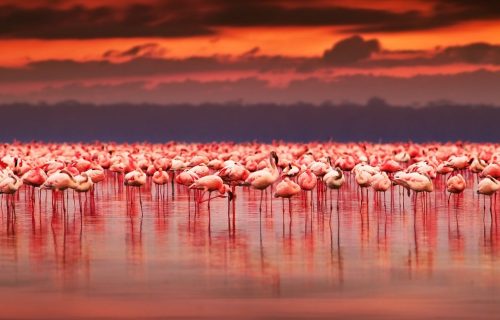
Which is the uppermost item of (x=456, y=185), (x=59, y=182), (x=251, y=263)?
(x=59, y=182)

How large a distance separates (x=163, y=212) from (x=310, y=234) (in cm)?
602

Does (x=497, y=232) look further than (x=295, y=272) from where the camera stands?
Yes

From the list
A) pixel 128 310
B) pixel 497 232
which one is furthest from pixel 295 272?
pixel 497 232

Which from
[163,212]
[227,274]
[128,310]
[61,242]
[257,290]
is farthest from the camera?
[163,212]

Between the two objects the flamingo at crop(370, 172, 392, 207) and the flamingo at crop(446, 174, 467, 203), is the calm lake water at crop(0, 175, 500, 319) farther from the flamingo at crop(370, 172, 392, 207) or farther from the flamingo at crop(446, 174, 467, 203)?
the flamingo at crop(370, 172, 392, 207)

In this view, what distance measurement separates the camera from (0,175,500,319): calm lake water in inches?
500

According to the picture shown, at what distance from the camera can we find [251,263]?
16.2 meters

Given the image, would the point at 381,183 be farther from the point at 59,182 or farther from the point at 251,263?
the point at 251,263

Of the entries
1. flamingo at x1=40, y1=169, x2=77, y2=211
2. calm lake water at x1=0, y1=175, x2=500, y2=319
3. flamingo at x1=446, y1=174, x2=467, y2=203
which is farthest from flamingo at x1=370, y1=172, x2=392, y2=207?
flamingo at x1=40, y1=169, x2=77, y2=211

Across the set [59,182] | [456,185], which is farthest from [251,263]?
[456,185]

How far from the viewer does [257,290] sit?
13.8 metres

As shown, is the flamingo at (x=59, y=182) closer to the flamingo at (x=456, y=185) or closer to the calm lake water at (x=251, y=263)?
the calm lake water at (x=251, y=263)

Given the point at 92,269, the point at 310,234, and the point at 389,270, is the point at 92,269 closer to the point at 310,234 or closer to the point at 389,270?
the point at 389,270

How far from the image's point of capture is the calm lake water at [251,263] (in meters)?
12.7
